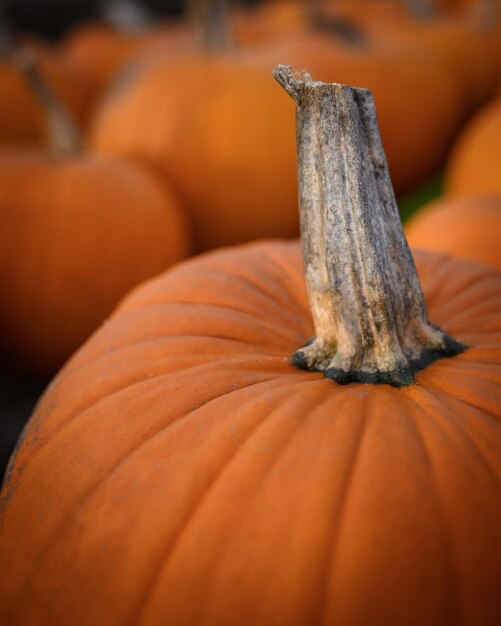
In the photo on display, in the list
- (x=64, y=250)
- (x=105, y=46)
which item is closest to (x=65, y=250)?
(x=64, y=250)

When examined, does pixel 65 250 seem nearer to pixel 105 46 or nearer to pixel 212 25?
pixel 212 25

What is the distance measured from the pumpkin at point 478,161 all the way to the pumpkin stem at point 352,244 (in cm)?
109

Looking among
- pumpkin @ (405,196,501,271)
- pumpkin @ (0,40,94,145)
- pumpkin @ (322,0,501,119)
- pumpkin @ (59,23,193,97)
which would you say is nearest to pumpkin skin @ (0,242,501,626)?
pumpkin @ (405,196,501,271)

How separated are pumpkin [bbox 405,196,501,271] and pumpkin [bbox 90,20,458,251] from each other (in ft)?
2.17

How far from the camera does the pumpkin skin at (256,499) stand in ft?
1.99

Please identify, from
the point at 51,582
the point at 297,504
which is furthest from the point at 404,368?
the point at 51,582

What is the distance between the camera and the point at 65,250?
166 centimetres

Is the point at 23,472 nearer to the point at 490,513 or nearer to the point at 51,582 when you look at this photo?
the point at 51,582

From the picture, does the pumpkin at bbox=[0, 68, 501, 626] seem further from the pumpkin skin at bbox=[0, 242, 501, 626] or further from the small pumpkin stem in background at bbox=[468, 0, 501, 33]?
the small pumpkin stem in background at bbox=[468, 0, 501, 33]

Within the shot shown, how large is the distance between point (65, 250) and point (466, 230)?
3.25 ft

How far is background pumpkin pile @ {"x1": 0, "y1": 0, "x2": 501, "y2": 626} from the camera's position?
2.03 ft

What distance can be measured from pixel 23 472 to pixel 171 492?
0.25 metres

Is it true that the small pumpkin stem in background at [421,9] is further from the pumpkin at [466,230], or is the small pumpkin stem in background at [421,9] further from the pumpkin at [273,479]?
the pumpkin at [273,479]

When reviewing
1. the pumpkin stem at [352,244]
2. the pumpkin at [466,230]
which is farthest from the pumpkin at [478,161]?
the pumpkin stem at [352,244]
